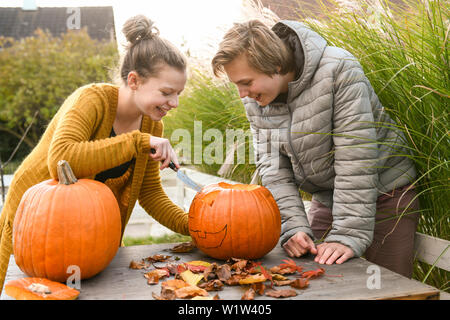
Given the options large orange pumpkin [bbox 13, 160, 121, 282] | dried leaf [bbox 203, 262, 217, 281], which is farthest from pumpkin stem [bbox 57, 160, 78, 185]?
dried leaf [bbox 203, 262, 217, 281]

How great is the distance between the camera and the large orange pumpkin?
1.25 meters

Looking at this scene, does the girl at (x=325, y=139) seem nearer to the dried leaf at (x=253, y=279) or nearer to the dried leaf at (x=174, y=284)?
the dried leaf at (x=253, y=279)

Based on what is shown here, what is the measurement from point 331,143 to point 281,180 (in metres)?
0.28

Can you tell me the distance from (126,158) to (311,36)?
90 centimetres

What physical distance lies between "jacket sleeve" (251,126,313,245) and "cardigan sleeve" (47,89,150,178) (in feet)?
1.91

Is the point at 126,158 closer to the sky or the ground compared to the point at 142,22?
closer to the ground

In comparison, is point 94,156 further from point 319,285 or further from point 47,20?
point 47,20

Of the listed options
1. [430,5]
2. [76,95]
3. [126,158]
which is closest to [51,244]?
[126,158]

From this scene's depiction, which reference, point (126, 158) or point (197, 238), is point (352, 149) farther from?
point (126, 158)

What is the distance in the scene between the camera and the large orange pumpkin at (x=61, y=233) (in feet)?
4.09

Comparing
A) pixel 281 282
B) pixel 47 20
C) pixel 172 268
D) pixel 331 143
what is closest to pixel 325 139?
pixel 331 143

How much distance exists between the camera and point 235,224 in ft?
4.90

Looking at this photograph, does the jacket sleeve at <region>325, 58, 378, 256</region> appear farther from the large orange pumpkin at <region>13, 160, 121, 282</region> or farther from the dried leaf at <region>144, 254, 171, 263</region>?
the large orange pumpkin at <region>13, 160, 121, 282</region>

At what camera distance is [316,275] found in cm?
128
